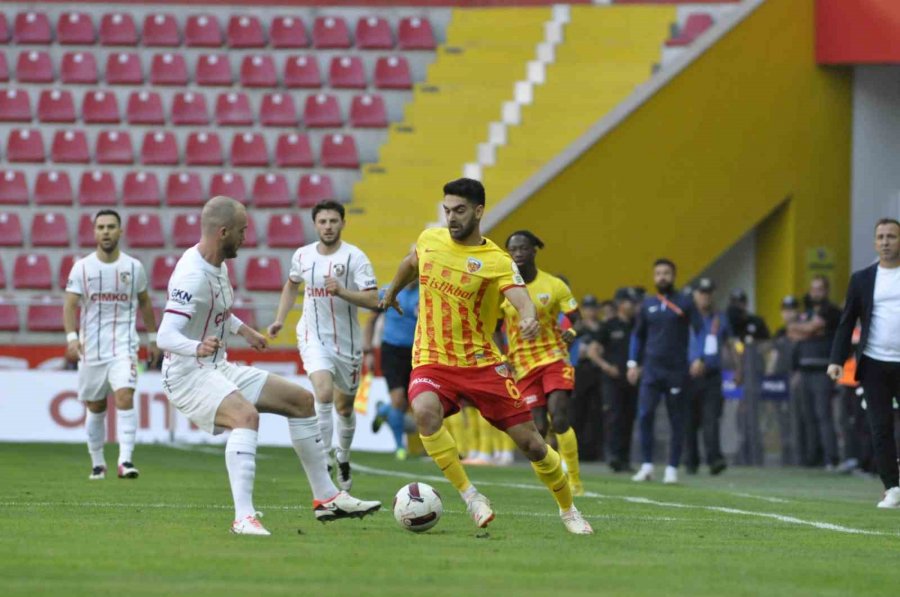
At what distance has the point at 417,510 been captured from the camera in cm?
1009

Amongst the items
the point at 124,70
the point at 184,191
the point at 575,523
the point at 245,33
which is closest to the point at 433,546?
the point at 575,523

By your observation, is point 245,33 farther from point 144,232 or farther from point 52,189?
point 144,232

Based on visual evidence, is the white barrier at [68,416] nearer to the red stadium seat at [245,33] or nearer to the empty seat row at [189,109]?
the empty seat row at [189,109]

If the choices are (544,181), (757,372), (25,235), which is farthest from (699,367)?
(25,235)

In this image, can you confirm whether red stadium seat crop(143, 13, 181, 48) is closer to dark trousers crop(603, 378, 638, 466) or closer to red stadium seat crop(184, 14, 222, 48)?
red stadium seat crop(184, 14, 222, 48)

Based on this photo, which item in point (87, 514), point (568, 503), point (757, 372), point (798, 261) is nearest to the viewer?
point (568, 503)

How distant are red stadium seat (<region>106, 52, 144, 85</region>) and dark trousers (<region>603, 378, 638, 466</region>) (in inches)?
450

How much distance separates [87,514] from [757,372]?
1313 cm

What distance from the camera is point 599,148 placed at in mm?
24922

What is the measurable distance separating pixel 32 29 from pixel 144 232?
Result: 17.3 ft

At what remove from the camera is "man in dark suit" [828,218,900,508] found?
14.4 meters

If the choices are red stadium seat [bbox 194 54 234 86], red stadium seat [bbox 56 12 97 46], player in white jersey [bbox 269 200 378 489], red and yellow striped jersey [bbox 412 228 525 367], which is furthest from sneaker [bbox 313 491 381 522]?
red stadium seat [bbox 56 12 97 46]

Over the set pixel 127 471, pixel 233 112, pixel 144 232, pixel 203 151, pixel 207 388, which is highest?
pixel 233 112

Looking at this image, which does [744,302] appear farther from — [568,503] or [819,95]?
[568,503]
